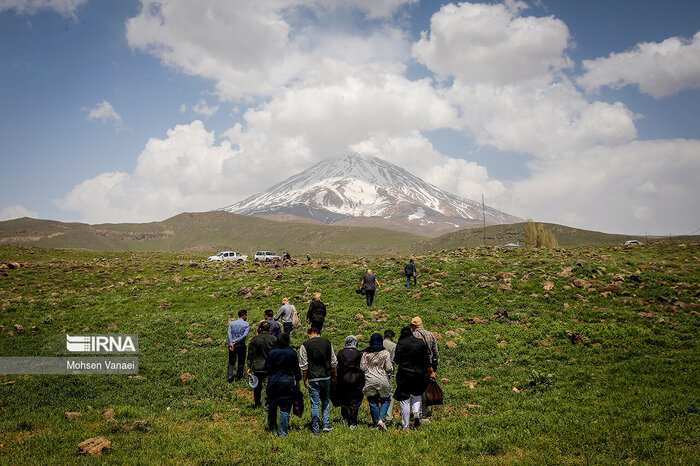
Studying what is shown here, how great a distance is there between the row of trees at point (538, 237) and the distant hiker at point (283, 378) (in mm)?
58440

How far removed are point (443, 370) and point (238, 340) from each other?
8.13 m

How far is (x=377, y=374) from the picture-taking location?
9500mm

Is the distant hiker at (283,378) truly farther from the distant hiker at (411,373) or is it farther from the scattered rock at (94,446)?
the scattered rock at (94,446)

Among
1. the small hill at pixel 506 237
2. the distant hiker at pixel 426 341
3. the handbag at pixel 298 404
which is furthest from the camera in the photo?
the small hill at pixel 506 237

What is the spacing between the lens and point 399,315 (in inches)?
843

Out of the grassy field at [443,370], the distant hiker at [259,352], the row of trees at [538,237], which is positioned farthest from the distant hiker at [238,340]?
the row of trees at [538,237]

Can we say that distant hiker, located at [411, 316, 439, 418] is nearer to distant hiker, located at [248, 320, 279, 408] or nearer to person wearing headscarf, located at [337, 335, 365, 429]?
person wearing headscarf, located at [337, 335, 365, 429]

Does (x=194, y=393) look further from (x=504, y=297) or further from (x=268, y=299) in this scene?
(x=504, y=297)

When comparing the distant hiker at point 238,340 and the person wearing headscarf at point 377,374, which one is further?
the distant hiker at point 238,340

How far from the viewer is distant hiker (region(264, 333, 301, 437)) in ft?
29.6

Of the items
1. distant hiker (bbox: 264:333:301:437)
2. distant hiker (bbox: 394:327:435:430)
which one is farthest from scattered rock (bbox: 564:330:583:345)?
distant hiker (bbox: 264:333:301:437)

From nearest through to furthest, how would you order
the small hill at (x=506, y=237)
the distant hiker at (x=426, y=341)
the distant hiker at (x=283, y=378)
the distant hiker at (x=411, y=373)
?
the distant hiker at (x=283, y=378), the distant hiker at (x=411, y=373), the distant hiker at (x=426, y=341), the small hill at (x=506, y=237)

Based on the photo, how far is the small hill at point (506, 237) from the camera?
172 meters

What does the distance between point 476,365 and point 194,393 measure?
10.9 meters
